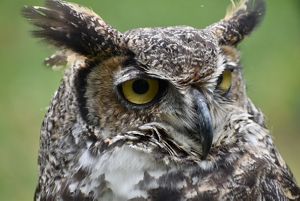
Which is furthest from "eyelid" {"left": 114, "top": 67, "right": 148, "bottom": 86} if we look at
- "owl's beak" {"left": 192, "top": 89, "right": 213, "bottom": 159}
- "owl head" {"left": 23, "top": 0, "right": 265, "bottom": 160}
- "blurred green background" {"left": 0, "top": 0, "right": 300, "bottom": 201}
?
"blurred green background" {"left": 0, "top": 0, "right": 300, "bottom": 201}

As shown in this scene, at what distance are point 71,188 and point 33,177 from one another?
2.38 meters

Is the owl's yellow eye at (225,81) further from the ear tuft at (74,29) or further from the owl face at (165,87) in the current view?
the ear tuft at (74,29)

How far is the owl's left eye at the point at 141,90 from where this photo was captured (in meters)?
2.82

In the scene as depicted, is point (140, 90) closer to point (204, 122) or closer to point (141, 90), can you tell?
point (141, 90)

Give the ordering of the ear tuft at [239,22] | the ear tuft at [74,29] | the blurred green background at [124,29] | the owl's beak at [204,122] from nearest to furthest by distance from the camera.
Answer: the owl's beak at [204,122], the ear tuft at [74,29], the ear tuft at [239,22], the blurred green background at [124,29]

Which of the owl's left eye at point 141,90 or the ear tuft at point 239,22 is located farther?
the ear tuft at point 239,22

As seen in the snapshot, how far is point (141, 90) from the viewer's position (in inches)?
111

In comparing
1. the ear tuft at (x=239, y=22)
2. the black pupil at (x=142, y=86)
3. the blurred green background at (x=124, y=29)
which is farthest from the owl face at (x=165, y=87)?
the blurred green background at (x=124, y=29)

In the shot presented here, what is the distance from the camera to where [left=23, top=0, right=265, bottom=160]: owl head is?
9.21ft

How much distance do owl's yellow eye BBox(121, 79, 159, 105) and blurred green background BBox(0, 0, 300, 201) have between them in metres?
2.54

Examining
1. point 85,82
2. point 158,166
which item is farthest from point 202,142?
point 85,82

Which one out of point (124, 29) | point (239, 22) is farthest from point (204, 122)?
point (124, 29)

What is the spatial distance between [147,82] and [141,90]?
0.03 meters

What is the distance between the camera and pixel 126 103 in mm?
2844
